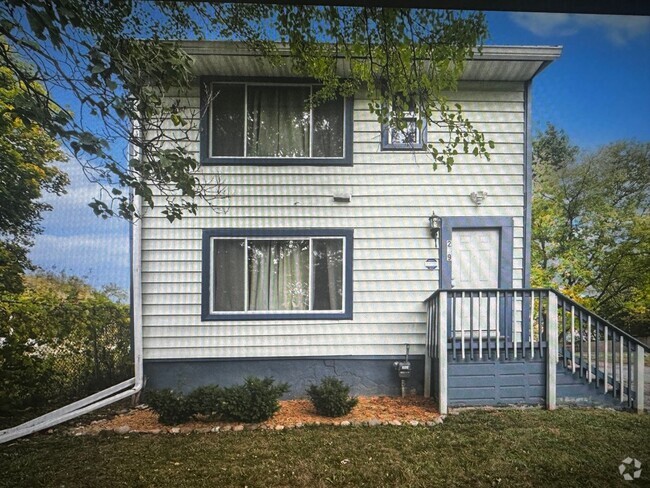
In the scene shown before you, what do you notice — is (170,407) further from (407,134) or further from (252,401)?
(407,134)

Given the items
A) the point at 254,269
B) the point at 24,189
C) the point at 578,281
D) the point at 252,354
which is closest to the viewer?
the point at 24,189

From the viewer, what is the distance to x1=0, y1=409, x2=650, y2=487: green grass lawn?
113 centimetres

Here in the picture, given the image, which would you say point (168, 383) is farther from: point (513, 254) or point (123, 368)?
point (513, 254)

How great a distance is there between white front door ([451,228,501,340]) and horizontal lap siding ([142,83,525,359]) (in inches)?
4.9

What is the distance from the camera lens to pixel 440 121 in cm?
146

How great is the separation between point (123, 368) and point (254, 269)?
0.84 meters

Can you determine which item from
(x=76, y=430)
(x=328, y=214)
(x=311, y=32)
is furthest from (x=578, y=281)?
(x=76, y=430)

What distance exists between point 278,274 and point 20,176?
129cm

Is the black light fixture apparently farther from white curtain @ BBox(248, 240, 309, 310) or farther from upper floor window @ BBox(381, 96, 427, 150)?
white curtain @ BBox(248, 240, 309, 310)

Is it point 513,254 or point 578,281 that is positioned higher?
point 513,254

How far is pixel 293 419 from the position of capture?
1479 millimetres

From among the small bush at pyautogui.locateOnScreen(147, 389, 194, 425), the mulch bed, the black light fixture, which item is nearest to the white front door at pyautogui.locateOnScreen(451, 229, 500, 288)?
the black light fixture

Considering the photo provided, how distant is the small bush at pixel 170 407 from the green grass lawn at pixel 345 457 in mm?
88

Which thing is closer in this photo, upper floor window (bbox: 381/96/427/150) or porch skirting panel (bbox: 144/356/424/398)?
upper floor window (bbox: 381/96/427/150)
